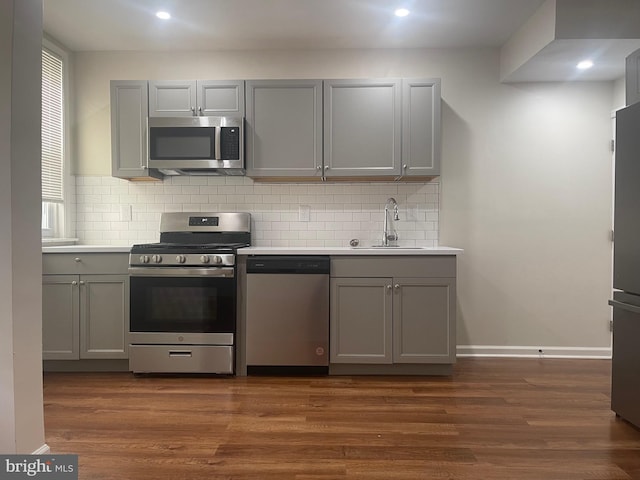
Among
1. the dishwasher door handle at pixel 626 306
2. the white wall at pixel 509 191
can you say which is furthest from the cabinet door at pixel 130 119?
the dishwasher door handle at pixel 626 306

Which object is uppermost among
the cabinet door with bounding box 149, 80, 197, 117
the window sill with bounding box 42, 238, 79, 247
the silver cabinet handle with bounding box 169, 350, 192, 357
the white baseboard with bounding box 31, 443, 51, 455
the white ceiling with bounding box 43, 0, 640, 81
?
the white ceiling with bounding box 43, 0, 640, 81

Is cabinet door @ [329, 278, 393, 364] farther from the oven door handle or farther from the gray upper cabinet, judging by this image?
the gray upper cabinet

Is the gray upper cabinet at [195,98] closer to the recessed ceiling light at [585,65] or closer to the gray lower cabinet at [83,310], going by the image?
the gray lower cabinet at [83,310]

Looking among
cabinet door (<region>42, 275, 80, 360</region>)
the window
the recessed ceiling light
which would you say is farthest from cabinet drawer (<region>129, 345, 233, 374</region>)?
the recessed ceiling light

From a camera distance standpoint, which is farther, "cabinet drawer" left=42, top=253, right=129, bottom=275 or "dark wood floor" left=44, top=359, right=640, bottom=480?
"cabinet drawer" left=42, top=253, right=129, bottom=275

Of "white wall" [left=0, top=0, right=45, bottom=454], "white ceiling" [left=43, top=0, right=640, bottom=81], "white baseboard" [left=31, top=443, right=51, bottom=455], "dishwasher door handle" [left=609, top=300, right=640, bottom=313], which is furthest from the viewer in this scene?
"white ceiling" [left=43, top=0, right=640, bottom=81]

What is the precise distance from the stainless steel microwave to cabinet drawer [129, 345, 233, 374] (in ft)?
4.33

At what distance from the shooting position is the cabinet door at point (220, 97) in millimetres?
3432

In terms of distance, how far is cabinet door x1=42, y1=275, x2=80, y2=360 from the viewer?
3.24 m

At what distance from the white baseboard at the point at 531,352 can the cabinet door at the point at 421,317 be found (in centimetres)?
70

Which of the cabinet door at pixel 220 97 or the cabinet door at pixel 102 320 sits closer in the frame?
the cabinet door at pixel 102 320

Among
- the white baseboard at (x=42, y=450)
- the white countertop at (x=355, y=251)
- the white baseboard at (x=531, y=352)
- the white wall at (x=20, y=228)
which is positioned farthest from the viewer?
the white baseboard at (x=531, y=352)

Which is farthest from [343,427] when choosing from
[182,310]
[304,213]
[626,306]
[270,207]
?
[270,207]

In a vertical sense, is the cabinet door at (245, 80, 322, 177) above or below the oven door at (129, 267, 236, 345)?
above
